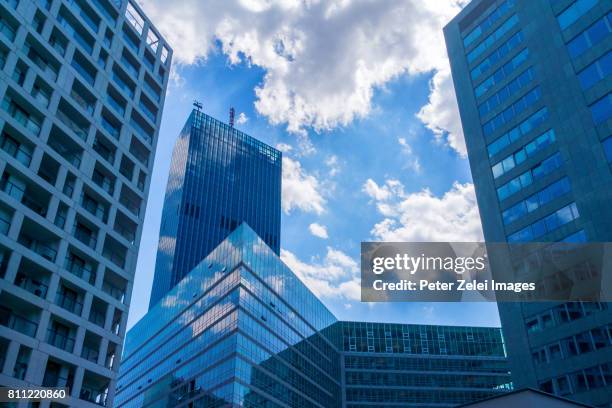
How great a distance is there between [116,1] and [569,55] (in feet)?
158

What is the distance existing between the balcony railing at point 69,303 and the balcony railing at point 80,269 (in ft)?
6.80

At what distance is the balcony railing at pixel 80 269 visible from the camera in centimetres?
4222

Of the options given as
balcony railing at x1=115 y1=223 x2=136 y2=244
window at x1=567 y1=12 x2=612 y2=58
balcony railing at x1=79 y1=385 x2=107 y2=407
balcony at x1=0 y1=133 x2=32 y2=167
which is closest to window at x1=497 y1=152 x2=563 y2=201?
window at x1=567 y1=12 x2=612 y2=58

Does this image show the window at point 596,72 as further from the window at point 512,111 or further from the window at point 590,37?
the window at point 512,111

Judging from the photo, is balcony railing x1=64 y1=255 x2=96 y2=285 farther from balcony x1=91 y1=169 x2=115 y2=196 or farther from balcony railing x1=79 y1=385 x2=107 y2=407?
balcony railing x1=79 y1=385 x2=107 y2=407

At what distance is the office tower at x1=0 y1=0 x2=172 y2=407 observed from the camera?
3728cm

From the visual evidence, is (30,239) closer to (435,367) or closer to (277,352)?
(277,352)

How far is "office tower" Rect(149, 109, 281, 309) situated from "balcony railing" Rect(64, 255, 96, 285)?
11119cm

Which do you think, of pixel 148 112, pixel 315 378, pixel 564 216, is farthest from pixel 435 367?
pixel 148 112

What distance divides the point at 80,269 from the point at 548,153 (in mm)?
47019

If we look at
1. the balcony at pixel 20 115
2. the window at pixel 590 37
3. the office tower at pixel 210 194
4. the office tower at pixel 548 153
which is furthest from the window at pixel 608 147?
the office tower at pixel 210 194

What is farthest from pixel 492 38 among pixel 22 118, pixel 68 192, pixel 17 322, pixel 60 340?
pixel 17 322

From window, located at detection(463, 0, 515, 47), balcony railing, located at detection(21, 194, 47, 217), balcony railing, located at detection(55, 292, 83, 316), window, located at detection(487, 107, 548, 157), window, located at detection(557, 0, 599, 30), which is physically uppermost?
window, located at detection(463, 0, 515, 47)

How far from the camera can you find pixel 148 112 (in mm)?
56906
